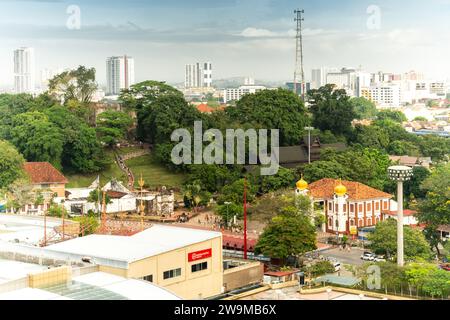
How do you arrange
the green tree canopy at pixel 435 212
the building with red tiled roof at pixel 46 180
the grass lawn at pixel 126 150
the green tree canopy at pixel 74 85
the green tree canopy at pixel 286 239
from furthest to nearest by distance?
1. the green tree canopy at pixel 74 85
2. the grass lawn at pixel 126 150
3. the building with red tiled roof at pixel 46 180
4. the green tree canopy at pixel 435 212
5. the green tree canopy at pixel 286 239

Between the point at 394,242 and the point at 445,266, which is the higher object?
the point at 394,242

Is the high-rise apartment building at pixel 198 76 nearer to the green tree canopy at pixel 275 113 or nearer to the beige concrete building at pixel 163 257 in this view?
the green tree canopy at pixel 275 113

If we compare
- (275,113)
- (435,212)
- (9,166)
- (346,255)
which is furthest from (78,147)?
(435,212)

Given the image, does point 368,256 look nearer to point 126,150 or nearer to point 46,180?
point 46,180

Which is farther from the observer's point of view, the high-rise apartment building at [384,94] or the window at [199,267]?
the high-rise apartment building at [384,94]

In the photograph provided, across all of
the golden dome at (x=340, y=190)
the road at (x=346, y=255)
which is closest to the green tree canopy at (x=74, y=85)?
the golden dome at (x=340, y=190)

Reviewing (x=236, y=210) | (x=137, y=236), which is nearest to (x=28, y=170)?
(x=236, y=210)

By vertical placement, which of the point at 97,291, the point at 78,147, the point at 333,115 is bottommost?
the point at 97,291
